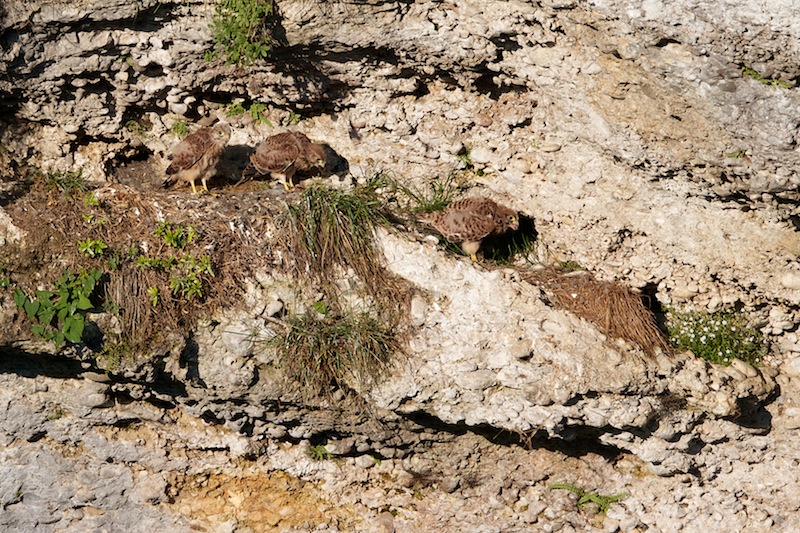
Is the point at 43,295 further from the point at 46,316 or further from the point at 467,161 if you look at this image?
the point at 467,161

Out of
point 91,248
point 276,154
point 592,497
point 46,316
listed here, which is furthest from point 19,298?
point 592,497

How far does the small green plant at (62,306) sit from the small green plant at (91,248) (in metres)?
0.16

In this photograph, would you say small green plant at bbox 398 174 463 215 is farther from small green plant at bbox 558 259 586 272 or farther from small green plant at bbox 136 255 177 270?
small green plant at bbox 136 255 177 270

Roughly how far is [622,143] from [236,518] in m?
4.47

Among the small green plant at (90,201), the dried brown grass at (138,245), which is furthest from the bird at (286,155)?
the small green plant at (90,201)

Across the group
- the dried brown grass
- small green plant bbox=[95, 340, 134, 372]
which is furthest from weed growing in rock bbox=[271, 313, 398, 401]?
small green plant bbox=[95, 340, 134, 372]

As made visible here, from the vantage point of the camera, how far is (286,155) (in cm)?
730

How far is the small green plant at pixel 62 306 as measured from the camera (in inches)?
256

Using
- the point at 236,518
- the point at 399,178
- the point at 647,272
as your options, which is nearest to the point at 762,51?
the point at 647,272

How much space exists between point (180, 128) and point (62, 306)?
2.00 m

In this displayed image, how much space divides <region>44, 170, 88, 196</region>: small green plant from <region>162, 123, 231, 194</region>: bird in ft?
2.35

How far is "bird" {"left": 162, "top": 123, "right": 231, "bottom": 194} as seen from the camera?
7.31 metres

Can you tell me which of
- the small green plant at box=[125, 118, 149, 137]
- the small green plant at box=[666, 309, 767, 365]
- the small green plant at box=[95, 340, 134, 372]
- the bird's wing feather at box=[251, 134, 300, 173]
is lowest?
the small green plant at box=[666, 309, 767, 365]

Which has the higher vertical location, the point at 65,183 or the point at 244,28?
the point at 244,28
